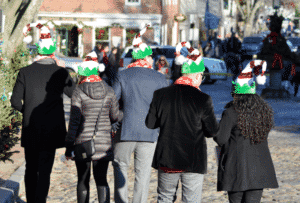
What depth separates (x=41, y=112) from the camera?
4.78 meters

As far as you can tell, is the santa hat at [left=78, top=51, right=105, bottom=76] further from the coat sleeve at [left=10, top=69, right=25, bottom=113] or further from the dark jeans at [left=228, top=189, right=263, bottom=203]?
the dark jeans at [left=228, top=189, right=263, bottom=203]

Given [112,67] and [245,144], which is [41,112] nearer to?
[245,144]

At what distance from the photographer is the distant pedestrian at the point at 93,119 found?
454 centimetres

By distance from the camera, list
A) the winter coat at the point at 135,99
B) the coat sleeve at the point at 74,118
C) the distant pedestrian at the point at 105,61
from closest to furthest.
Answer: the coat sleeve at the point at 74,118 → the winter coat at the point at 135,99 → the distant pedestrian at the point at 105,61

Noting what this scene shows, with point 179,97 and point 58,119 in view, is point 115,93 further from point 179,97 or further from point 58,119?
point 179,97

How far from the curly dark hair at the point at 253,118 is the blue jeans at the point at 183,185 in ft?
1.73

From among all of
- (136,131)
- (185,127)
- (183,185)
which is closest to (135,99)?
(136,131)

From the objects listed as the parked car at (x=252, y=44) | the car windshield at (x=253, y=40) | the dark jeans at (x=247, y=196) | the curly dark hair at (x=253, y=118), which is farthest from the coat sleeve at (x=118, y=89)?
the car windshield at (x=253, y=40)

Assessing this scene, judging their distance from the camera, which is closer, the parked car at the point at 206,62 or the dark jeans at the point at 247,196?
the dark jeans at the point at 247,196

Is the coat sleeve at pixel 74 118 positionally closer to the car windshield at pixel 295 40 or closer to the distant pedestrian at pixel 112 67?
the distant pedestrian at pixel 112 67

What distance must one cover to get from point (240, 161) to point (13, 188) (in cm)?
300

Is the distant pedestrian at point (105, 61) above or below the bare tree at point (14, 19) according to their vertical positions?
below

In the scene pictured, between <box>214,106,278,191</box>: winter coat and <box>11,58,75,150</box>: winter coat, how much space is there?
168 cm

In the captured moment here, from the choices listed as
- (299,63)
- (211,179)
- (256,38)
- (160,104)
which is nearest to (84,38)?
(256,38)
